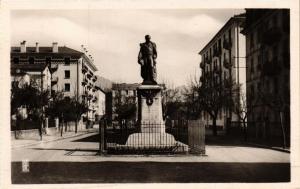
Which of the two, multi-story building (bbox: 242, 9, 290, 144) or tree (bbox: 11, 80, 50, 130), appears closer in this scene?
tree (bbox: 11, 80, 50, 130)

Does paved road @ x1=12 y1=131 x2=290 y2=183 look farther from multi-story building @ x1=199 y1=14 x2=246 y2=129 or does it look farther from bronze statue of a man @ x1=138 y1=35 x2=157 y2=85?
multi-story building @ x1=199 y1=14 x2=246 y2=129

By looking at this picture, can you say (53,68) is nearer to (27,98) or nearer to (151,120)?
(27,98)

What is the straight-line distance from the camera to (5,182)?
10.6 meters

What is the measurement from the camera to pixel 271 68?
33.1 meters

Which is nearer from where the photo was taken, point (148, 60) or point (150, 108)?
point (150, 108)

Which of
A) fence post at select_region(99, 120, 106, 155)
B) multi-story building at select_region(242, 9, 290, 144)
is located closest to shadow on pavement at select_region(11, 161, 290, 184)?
fence post at select_region(99, 120, 106, 155)

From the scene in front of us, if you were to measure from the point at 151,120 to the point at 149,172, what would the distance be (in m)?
5.45

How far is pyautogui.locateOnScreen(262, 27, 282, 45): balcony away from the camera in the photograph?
31.1 m

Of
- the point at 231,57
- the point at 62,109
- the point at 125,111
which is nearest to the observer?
the point at 62,109

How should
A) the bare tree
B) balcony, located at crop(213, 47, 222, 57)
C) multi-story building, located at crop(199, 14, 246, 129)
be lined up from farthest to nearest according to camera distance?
balcony, located at crop(213, 47, 222, 57)
multi-story building, located at crop(199, 14, 246, 129)
the bare tree

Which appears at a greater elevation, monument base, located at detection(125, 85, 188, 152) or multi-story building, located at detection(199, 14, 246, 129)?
multi-story building, located at detection(199, 14, 246, 129)

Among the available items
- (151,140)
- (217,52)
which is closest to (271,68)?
(151,140)

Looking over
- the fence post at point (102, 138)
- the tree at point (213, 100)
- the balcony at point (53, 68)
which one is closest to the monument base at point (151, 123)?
the fence post at point (102, 138)

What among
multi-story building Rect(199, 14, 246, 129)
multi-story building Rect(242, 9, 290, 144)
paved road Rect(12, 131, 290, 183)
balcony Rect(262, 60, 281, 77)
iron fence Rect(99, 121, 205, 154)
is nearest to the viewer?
paved road Rect(12, 131, 290, 183)
